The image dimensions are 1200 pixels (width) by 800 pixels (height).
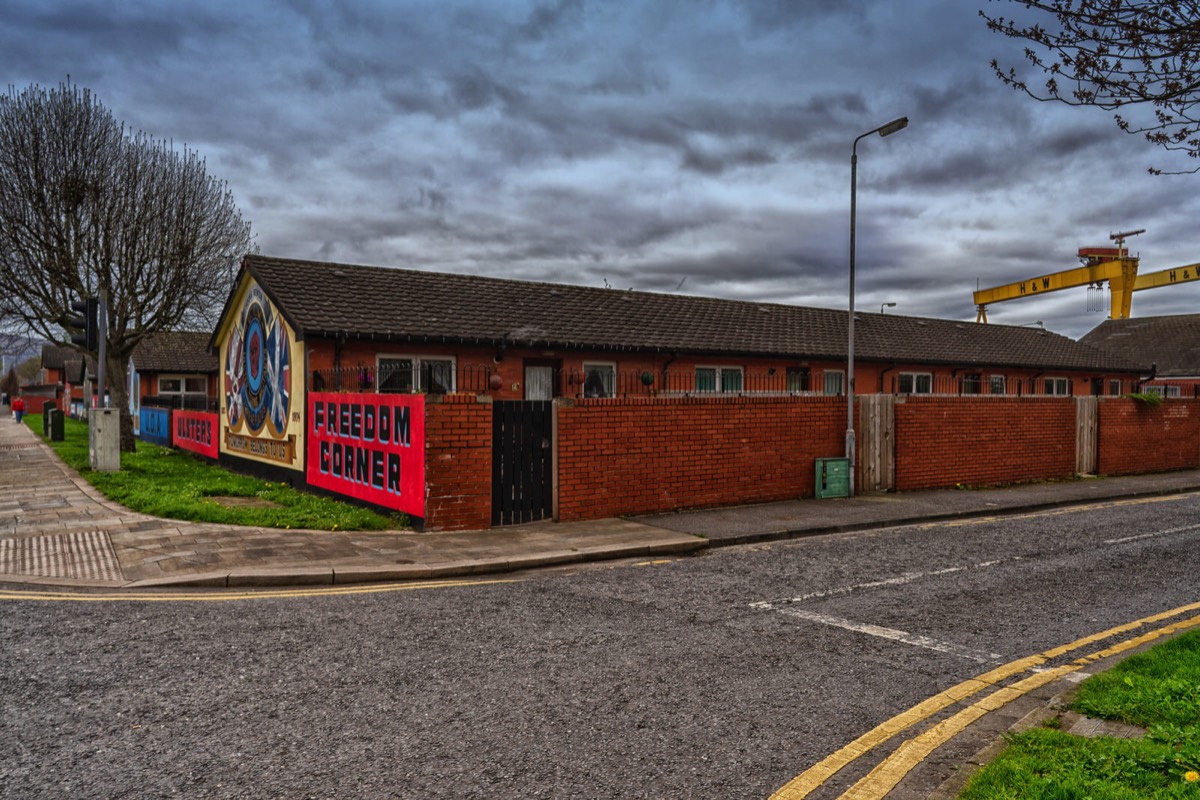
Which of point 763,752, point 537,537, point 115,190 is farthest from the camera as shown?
→ point 115,190

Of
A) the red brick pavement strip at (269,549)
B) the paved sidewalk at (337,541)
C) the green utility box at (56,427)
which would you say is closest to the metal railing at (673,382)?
the paved sidewalk at (337,541)

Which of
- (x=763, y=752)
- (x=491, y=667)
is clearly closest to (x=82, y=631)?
(x=491, y=667)

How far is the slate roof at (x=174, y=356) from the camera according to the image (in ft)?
119

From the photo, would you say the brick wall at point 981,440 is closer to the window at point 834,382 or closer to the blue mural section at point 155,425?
the window at point 834,382

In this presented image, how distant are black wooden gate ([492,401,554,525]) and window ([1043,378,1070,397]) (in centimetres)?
2553

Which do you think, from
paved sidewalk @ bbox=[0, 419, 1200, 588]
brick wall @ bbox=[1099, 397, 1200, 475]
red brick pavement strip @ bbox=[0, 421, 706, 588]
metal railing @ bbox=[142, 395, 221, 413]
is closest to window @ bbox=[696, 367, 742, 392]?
paved sidewalk @ bbox=[0, 419, 1200, 588]

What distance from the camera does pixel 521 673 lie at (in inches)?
201

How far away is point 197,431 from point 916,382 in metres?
22.6

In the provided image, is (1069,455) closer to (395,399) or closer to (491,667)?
(395,399)

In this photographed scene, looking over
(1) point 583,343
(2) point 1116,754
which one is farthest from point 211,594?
(1) point 583,343

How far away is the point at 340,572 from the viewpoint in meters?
7.84

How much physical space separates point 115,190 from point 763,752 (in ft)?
76.3

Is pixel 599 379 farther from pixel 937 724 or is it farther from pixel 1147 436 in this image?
pixel 937 724

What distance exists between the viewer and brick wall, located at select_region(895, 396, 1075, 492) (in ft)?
51.4
